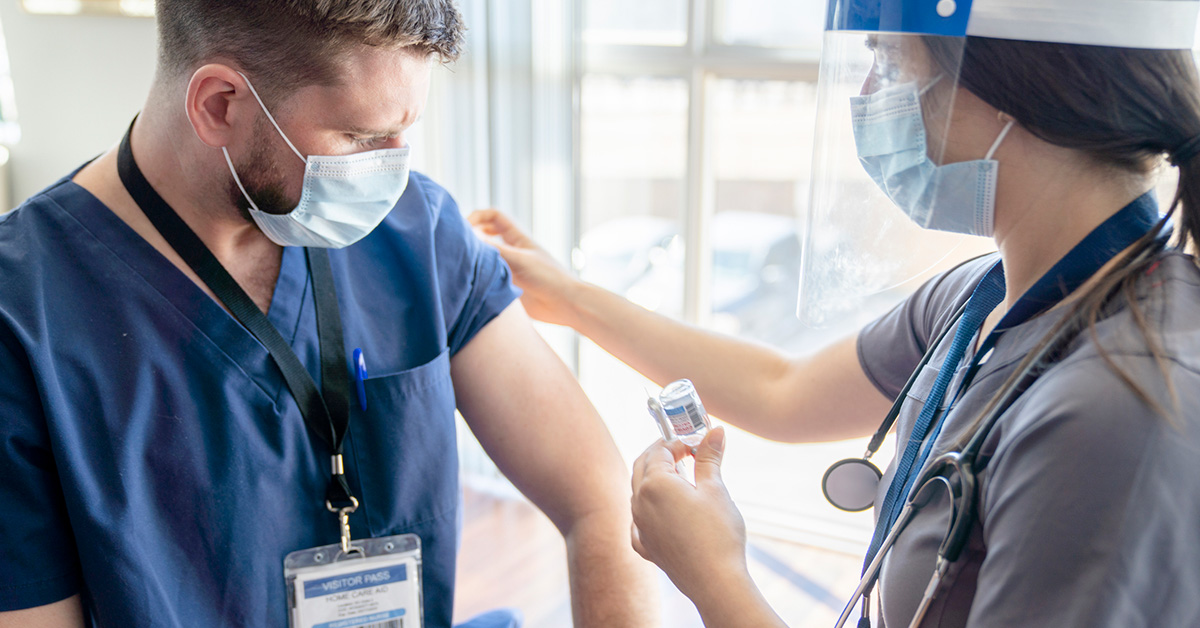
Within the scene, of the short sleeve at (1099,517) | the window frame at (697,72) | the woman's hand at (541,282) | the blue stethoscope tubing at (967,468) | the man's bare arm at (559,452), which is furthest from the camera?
the window frame at (697,72)

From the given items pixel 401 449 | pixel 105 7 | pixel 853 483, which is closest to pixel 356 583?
pixel 401 449

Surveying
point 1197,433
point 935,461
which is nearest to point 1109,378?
point 1197,433

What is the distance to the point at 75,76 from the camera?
10.2 ft

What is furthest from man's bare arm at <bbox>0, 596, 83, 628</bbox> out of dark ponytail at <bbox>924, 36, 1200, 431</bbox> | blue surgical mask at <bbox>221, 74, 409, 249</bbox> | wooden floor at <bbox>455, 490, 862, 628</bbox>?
wooden floor at <bbox>455, 490, 862, 628</bbox>

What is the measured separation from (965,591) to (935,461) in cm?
13

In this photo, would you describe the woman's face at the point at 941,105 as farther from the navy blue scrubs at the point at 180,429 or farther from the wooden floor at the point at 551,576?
the wooden floor at the point at 551,576

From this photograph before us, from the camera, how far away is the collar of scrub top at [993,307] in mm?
808

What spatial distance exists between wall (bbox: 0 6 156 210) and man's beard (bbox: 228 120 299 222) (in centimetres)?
238

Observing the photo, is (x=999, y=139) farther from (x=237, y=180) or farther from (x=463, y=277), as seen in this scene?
(x=237, y=180)

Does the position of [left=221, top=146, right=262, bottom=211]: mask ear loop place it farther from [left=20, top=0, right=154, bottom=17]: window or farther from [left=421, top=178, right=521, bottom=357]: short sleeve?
[left=20, top=0, right=154, bottom=17]: window

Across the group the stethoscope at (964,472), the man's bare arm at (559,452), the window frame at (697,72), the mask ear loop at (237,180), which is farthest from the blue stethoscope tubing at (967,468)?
the window frame at (697,72)

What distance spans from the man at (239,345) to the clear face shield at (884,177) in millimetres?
541

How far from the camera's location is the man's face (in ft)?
3.59

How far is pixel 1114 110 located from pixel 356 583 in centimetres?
109
